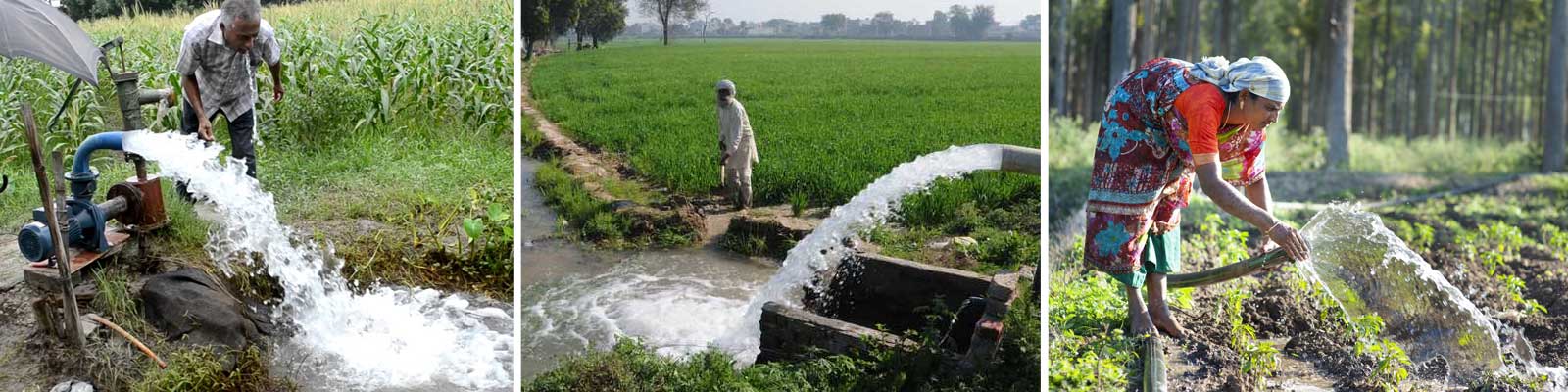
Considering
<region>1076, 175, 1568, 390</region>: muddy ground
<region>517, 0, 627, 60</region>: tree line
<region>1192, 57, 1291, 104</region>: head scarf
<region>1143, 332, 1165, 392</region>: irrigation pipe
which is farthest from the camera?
<region>1076, 175, 1568, 390</region>: muddy ground

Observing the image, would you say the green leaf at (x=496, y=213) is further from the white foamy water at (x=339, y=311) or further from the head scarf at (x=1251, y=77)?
the head scarf at (x=1251, y=77)

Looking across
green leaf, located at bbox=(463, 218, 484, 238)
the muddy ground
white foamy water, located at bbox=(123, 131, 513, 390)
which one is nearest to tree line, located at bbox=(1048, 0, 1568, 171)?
the muddy ground

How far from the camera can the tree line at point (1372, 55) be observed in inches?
350

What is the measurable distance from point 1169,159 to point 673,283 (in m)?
1.40

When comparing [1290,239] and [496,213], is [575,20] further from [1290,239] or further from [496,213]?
[1290,239]

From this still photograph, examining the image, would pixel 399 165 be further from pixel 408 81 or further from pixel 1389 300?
pixel 1389 300

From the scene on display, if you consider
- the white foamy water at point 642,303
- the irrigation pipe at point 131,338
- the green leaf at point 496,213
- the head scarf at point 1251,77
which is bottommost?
the irrigation pipe at point 131,338

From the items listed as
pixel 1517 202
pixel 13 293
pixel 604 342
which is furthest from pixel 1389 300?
pixel 13 293

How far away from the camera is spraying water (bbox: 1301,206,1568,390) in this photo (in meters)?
3.61

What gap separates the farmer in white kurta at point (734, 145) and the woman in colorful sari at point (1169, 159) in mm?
958

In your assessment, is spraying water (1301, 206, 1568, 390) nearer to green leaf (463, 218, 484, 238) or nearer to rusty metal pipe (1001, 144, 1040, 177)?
rusty metal pipe (1001, 144, 1040, 177)

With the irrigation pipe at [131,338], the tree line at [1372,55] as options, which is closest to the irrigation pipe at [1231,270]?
the irrigation pipe at [131,338]

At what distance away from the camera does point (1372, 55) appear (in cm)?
1010

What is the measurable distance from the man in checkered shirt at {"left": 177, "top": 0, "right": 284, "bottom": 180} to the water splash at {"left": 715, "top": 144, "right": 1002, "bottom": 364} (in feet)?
7.34
